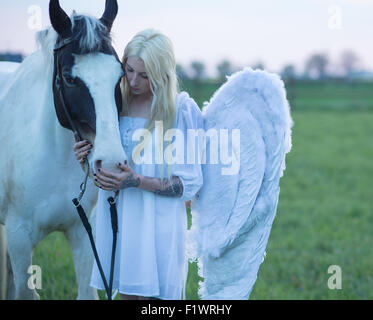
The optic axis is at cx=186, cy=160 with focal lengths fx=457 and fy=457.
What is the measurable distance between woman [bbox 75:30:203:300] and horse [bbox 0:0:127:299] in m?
0.14

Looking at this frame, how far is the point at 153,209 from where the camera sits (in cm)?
207

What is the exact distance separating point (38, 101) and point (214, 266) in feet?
4.05

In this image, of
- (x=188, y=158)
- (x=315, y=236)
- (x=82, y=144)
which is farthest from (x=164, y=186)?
(x=315, y=236)

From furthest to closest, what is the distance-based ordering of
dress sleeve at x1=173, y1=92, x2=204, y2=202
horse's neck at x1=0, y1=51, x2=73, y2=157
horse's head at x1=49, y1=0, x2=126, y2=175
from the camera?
horse's neck at x1=0, y1=51, x2=73, y2=157, dress sleeve at x1=173, y1=92, x2=204, y2=202, horse's head at x1=49, y1=0, x2=126, y2=175

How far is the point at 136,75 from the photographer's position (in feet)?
6.57

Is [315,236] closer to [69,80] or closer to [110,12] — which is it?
[110,12]

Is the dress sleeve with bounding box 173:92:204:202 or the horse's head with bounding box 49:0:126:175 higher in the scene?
the horse's head with bounding box 49:0:126:175

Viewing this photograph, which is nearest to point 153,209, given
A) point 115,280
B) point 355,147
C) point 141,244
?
point 141,244

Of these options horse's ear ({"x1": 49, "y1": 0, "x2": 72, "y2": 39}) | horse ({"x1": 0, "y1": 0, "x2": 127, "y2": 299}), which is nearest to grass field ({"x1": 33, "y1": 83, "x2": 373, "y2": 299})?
horse ({"x1": 0, "y1": 0, "x2": 127, "y2": 299})

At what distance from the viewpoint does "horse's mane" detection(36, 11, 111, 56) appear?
189 cm

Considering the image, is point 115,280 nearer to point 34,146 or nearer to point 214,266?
point 214,266

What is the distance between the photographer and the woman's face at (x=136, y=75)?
200 cm

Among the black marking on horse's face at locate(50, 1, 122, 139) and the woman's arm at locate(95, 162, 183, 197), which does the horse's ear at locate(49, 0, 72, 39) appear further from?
the woman's arm at locate(95, 162, 183, 197)

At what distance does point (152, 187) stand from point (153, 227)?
0.18 metres
